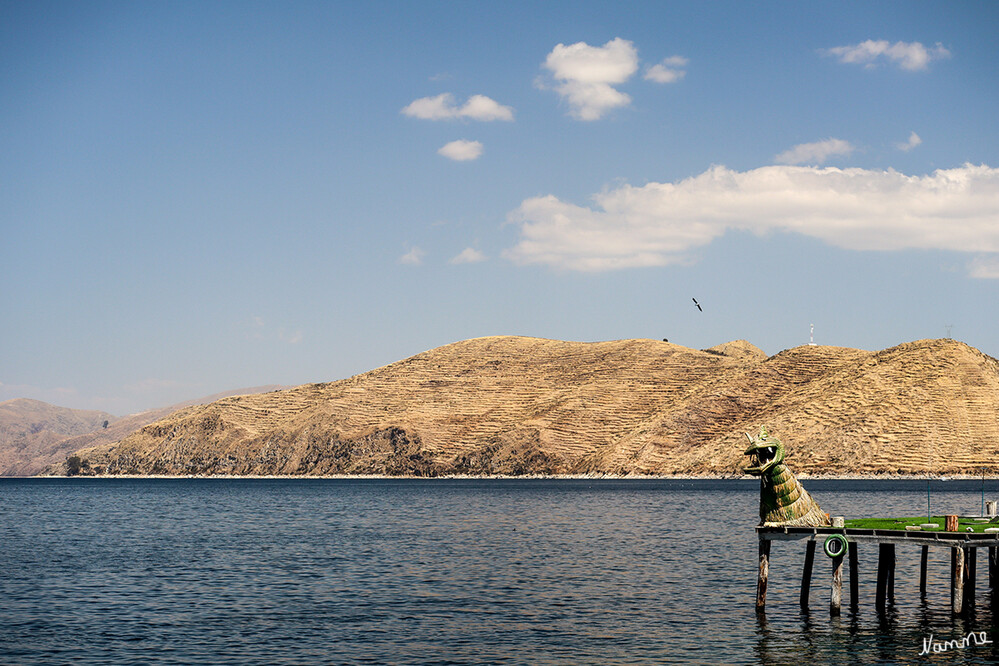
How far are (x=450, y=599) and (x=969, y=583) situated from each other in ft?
68.8

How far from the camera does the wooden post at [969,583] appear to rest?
40219 mm

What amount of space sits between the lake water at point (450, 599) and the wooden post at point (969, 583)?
63 centimetres

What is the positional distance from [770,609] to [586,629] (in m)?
8.39

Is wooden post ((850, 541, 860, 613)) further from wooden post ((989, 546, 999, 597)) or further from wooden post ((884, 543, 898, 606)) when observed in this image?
wooden post ((989, 546, 999, 597))

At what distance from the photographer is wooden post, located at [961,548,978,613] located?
132 feet

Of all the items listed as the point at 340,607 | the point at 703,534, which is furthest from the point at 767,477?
the point at 703,534

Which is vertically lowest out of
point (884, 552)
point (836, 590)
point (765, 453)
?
point (836, 590)

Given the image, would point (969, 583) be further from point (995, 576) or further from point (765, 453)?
point (765, 453)

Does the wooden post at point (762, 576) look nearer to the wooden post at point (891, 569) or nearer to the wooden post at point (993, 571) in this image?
the wooden post at point (891, 569)

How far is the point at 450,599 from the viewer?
46.5 meters

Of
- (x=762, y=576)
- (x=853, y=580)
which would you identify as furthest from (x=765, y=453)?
(x=853, y=580)

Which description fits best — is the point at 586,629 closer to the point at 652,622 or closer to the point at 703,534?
the point at 652,622

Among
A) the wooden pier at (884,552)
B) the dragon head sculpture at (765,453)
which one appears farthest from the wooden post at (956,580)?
the dragon head sculpture at (765,453)

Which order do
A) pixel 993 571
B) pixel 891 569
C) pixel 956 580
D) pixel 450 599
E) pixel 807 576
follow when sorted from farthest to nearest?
1. pixel 450 599
2. pixel 993 571
3. pixel 891 569
4. pixel 807 576
5. pixel 956 580
